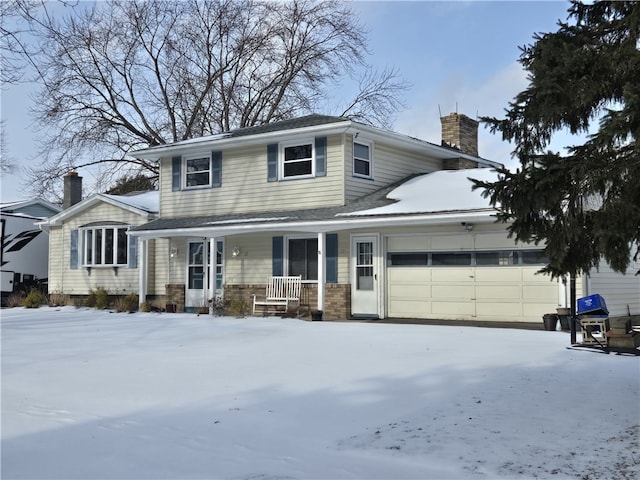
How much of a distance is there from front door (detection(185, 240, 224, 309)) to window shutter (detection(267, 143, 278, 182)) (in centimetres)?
267

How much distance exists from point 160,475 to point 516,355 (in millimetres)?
6746

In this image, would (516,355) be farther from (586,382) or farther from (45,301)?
(45,301)

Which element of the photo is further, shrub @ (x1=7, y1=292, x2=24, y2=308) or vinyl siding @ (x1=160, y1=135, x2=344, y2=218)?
shrub @ (x1=7, y1=292, x2=24, y2=308)

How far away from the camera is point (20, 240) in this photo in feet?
82.2

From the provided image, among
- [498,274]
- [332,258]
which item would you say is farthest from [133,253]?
[498,274]

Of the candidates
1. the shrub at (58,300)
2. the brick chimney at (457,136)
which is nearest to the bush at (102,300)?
the shrub at (58,300)

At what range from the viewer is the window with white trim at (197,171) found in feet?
66.2

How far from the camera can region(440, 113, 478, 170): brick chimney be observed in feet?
69.7

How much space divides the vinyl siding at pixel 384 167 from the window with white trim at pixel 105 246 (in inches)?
336

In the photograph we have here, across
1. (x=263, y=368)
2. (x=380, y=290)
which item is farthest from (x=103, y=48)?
(x=263, y=368)

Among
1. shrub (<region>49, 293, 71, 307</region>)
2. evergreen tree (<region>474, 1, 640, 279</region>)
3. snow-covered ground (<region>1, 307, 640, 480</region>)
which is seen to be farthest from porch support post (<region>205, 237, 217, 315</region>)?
evergreen tree (<region>474, 1, 640, 279</region>)

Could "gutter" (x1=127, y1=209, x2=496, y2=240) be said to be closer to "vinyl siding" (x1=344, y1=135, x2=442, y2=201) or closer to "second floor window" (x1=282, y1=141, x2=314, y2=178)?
"vinyl siding" (x1=344, y1=135, x2=442, y2=201)

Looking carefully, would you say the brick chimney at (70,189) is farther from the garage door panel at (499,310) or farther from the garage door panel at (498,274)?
the garage door panel at (499,310)

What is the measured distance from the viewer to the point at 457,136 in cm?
2156
